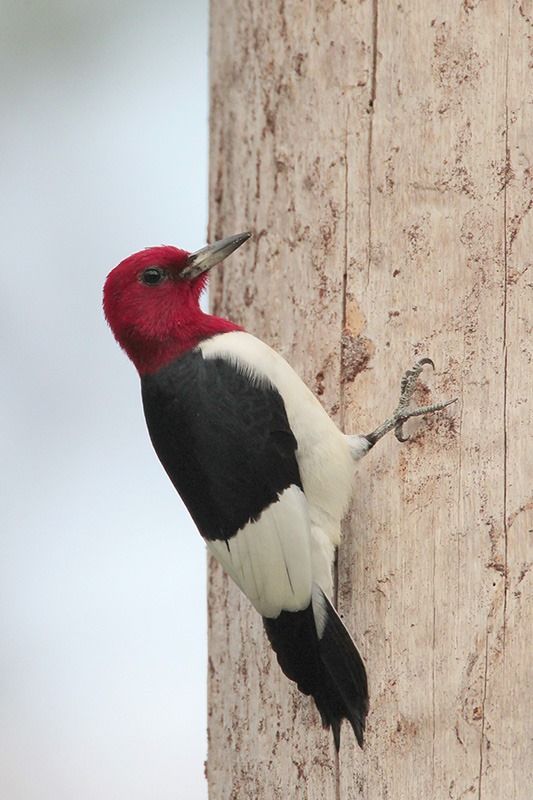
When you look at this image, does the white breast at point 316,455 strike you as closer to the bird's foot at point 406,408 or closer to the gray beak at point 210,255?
the bird's foot at point 406,408

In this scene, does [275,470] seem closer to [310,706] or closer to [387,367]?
[387,367]

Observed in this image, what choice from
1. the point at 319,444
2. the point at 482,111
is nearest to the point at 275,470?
the point at 319,444

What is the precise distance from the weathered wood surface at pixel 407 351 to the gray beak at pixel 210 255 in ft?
0.51

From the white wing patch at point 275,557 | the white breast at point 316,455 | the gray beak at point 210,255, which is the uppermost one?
the gray beak at point 210,255

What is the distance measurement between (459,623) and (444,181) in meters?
1.12

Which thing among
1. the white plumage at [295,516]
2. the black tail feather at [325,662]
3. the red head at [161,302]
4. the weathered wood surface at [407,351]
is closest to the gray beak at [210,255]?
the red head at [161,302]

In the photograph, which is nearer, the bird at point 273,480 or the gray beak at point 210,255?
the bird at point 273,480

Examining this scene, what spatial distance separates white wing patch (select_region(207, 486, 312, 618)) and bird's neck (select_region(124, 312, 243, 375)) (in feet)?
1.84

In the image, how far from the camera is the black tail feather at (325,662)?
8.93ft

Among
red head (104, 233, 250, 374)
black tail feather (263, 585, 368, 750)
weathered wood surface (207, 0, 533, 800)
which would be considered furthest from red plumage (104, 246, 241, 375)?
black tail feather (263, 585, 368, 750)

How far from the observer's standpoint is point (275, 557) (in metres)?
2.84

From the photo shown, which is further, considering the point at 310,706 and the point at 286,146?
the point at 286,146

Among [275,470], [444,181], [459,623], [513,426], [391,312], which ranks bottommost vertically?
[459,623]

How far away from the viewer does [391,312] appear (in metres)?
2.98
